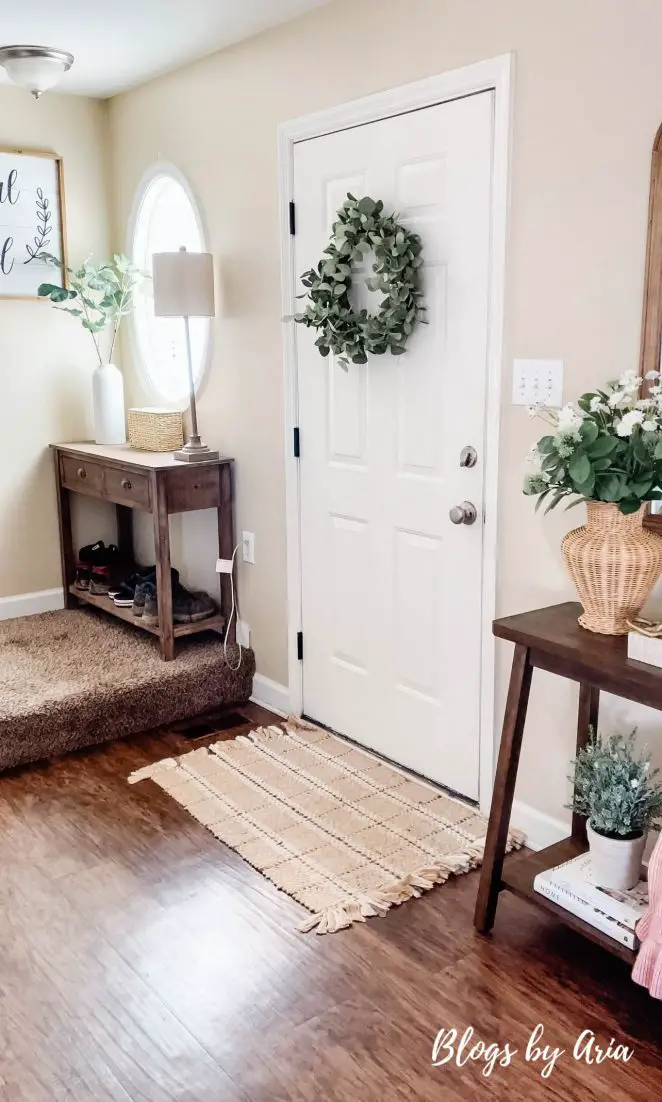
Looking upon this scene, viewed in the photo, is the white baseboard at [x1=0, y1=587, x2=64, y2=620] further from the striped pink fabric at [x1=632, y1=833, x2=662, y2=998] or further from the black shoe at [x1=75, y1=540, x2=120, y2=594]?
the striped pink fabric at [x1=632, y1=833, x2=662, y2=998]

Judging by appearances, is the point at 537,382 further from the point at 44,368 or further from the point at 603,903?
the point at 44,368

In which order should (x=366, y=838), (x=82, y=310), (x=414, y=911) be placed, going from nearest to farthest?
(x=414, y=911), (x=366, y=838), (x=82, y=310)

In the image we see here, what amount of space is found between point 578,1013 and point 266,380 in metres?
2.18

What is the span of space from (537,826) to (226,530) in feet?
5.31

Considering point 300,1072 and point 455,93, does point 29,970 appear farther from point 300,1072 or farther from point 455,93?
point 455,93

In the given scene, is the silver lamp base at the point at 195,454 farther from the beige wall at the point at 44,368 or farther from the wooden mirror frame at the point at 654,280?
the wooden mirror frame at the point at 654,280

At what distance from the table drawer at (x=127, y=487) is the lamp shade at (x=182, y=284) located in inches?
23.4

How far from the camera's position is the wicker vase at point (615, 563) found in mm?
1997

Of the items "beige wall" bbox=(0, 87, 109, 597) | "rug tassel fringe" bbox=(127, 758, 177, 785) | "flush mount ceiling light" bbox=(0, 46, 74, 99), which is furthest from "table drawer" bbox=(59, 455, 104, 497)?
"flush mount ceiling light" bbox=(0, 46, 74, 99)

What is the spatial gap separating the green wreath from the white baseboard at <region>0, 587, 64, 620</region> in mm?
1972

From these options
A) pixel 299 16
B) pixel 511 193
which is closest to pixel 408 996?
pixel 511 193

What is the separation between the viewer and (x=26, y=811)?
2.84 metres

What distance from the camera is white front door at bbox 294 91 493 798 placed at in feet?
8.45

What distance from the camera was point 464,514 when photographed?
264 centimetres
